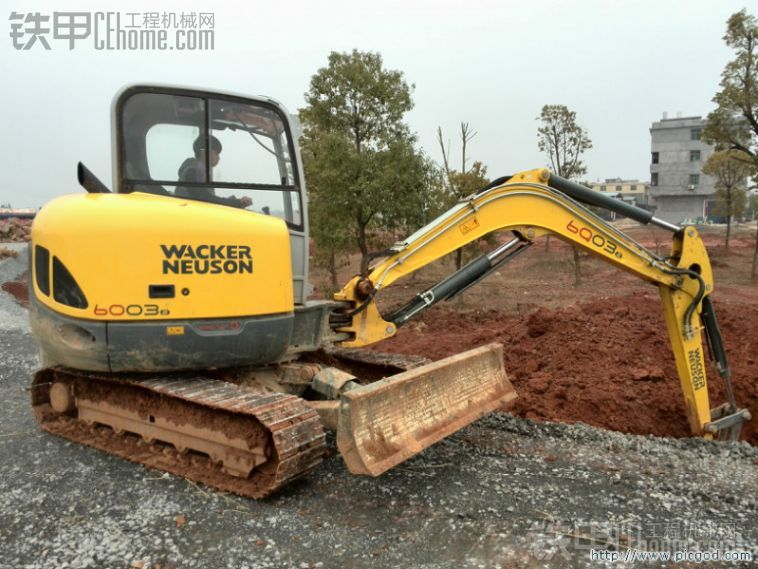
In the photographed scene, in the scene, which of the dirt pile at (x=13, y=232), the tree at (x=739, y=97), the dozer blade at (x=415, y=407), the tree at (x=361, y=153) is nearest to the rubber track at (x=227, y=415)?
the dozer blade at (x=415, y=407)

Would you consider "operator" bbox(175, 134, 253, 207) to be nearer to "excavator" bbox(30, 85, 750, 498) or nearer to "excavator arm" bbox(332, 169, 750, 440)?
"excavator" bbox(30, 85, 750, 498)

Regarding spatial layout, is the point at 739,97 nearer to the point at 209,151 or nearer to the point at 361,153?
the point at 361,153

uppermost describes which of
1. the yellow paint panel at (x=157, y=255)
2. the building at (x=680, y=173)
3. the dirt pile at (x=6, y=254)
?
the building at (x=680, y=173)

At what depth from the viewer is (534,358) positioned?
8.25 metres

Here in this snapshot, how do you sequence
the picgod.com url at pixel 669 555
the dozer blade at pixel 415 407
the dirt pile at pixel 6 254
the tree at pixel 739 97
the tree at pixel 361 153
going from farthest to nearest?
the dirt pile at pixel 6 254
the tree at pixel 739 97
the tree at pixel 361 153
the dozer blade at pixel 415 407
the picgod.com url at pixel 669 555

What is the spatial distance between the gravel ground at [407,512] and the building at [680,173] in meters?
58.5

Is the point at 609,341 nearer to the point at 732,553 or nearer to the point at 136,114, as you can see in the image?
the point at 732,553

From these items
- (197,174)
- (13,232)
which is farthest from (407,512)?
(13,232)

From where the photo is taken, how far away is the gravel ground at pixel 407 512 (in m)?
3.17

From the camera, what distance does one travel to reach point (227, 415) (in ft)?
12.4

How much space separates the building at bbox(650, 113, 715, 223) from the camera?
186ft

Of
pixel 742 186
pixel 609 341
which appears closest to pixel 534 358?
pixel 609 341

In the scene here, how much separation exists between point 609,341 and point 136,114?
700 cm

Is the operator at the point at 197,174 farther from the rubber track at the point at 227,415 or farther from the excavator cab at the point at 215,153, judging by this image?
the rubber track at the point at 227,415
